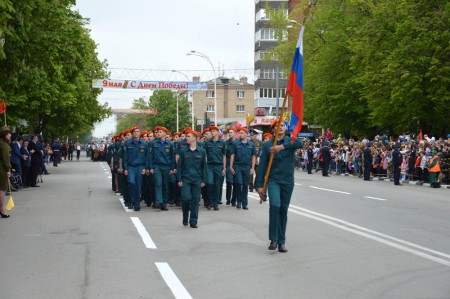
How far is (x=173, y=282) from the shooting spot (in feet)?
25.1

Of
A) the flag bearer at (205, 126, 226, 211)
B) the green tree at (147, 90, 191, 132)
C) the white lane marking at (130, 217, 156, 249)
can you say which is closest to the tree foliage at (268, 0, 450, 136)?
the flag bearer at (205, 126, 226, 211)

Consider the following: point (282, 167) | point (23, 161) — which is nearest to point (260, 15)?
point (23, 161)

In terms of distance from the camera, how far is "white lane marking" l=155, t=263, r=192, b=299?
7035 millimetres

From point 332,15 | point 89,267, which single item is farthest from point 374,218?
point 332,15

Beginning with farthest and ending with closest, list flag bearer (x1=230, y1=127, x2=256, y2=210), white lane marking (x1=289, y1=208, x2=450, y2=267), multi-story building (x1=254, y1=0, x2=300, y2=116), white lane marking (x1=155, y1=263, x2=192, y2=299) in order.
Result: multi-story building (x1=254, y1=0, x2=300, y2=116) < flag bearer (x1=230, y1=127, x2=256, y2=210) < white lane marking (x1=289, y1=208, x2=450, y2=267) < white lane marking (x1=155, y1=263, x2=192, y2=299)

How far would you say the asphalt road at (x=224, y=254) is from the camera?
7.35 meters

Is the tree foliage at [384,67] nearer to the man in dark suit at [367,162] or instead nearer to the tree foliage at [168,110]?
the man in dark suit at [367,162]

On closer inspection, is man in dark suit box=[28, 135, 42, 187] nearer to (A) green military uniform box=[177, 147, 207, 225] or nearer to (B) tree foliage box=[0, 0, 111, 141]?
(B) tree foliage box=[0, 0, 111, 141]

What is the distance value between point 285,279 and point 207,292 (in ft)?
3.50

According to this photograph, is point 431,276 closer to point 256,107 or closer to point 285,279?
point 285,279

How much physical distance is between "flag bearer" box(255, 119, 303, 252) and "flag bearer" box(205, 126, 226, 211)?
21.0 ft

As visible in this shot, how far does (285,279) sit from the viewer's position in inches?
307

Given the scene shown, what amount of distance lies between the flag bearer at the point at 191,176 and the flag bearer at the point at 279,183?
290cm

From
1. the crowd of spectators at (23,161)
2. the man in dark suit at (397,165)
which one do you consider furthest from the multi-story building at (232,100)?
the crowd of spectators at (23,161)
